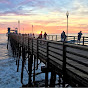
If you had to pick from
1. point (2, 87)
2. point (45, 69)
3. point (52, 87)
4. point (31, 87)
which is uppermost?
point (45, 69)

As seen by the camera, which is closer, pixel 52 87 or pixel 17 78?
pixel 52 87

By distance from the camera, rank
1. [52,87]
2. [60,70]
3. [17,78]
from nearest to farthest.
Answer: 1. [60,70]
2. [52,87]
3. [17,78]

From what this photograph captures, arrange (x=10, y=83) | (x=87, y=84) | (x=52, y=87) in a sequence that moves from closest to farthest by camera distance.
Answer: (x=87, y=84) < (x=52, y=87) < (x=10, y=83)

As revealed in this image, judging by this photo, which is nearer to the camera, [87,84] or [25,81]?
[87,84]

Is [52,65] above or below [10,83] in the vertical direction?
above

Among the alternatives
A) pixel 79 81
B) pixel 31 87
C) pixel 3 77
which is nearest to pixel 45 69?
pixel 79 81

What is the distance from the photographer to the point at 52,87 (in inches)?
257

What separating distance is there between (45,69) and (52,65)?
0.53 meters

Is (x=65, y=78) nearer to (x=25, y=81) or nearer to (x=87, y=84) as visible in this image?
(x=87, y=84)

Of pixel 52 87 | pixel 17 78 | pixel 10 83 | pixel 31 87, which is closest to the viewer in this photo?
pixel 52 87

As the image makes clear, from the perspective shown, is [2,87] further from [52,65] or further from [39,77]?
[52,65]

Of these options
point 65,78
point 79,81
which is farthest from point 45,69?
point 79,81

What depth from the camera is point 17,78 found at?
1459 cm

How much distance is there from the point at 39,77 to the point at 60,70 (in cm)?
1037
